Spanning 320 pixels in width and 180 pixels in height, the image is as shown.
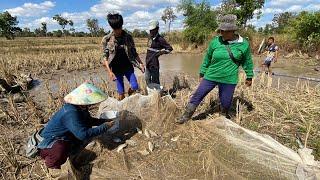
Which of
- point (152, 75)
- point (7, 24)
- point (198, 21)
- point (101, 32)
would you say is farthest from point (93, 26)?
point (152, 75)

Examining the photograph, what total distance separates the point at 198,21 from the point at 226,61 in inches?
977

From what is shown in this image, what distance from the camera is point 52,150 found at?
300cm

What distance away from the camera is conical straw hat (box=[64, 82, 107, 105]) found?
2975mm

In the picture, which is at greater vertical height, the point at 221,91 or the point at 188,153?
the point at 221,91

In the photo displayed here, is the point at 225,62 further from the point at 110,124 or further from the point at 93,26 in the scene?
the point at 93,26

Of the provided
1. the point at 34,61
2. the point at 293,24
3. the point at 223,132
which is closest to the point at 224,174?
the point at 223,132

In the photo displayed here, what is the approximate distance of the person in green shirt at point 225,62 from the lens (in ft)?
12.8

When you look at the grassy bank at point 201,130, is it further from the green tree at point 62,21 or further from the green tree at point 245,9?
the green tree at point 62,21

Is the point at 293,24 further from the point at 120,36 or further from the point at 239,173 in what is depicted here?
the point at 239,173

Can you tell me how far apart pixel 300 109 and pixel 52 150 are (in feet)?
→ 11.2

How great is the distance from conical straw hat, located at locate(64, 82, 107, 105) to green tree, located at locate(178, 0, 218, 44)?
21579 mm

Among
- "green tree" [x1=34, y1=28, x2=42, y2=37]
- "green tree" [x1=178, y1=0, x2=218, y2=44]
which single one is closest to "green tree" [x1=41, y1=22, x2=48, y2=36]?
"green tree" [x1=34, y1=28, x2=42, y2=37]

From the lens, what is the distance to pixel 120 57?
195 inches

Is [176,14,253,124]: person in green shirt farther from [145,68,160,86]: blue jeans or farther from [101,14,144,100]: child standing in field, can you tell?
[145,68,160,86]: blue jeans
